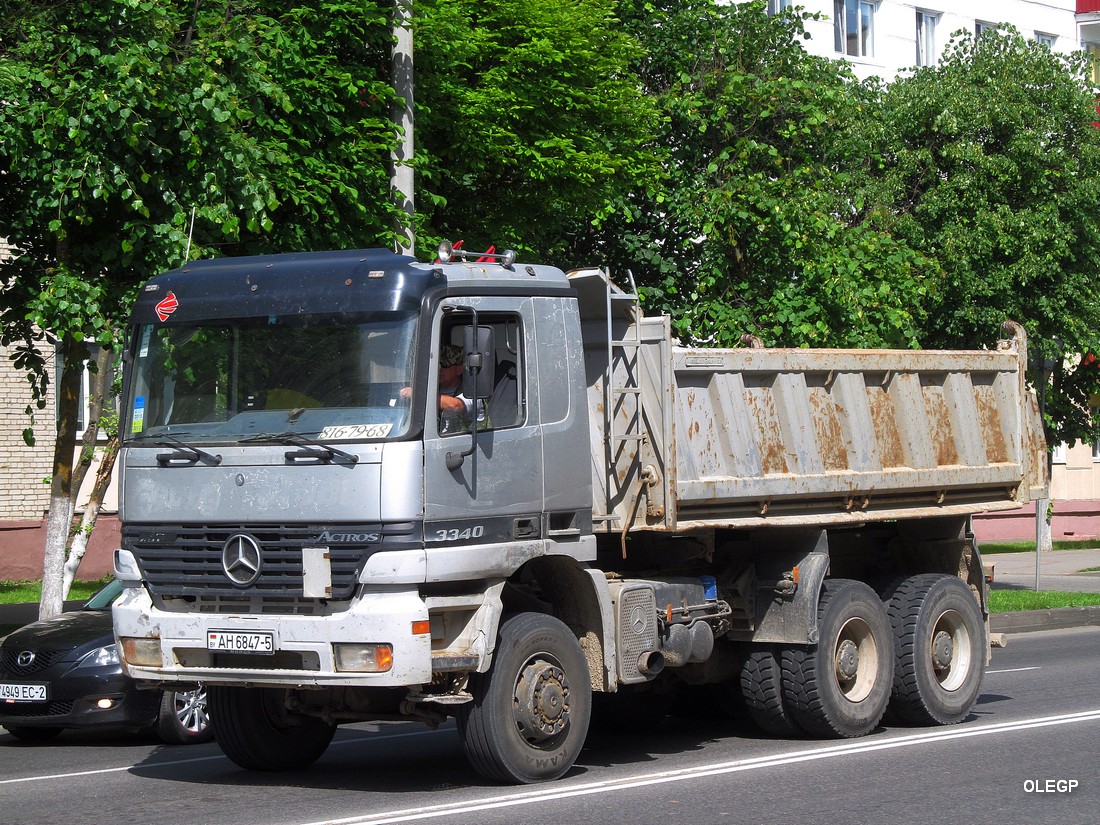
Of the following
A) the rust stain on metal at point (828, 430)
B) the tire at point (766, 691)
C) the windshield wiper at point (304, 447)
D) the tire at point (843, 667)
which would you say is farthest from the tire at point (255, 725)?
the rust stain on metal at point (828, 430)

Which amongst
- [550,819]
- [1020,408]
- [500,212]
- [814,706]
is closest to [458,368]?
[550,819]

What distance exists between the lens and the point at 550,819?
7191 millimetres

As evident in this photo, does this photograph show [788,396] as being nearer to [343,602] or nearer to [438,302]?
[438,302]

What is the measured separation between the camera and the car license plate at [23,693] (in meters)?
10.4

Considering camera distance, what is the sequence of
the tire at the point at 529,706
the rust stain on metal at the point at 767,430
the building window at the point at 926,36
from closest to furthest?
the tire at the point at 529,706 < the rust stain on metal at the point at 767,430 < the building window at the point at 926,36

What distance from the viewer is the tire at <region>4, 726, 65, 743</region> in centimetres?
1098

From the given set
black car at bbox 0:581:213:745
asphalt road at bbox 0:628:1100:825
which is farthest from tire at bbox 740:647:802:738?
black car at bbox 0:581:213:745

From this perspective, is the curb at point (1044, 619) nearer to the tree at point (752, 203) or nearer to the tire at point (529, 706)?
the tree at point (752, 203)

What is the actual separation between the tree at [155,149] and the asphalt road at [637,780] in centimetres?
368

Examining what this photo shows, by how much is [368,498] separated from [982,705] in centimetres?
619

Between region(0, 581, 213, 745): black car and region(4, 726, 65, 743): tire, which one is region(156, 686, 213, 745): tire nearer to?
region(0, 581, 213, 745): black car

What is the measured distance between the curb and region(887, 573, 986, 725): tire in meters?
7.68

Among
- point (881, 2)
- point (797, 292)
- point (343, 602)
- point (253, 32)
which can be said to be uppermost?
point (881, 2)
